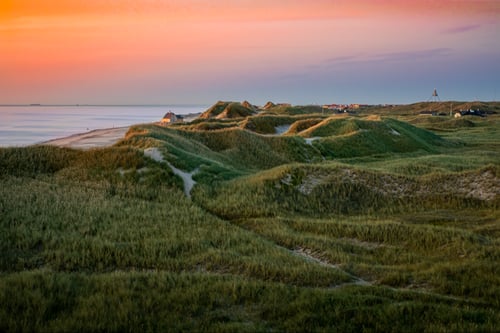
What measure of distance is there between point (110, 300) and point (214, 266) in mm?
3031

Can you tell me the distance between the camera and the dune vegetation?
7512mm

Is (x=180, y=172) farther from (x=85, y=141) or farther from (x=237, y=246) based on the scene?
(x=85, y=141)

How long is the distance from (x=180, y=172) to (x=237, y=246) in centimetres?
968

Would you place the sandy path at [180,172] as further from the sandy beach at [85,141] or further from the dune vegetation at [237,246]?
the sandy beach at [85,141]

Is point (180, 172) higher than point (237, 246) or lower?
higher

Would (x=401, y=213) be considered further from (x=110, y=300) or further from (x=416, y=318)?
(x=110, y=300)

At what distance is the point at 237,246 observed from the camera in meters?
11.9

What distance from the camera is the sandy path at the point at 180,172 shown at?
64.2 feet

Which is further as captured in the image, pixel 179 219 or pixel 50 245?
pixel 179 219

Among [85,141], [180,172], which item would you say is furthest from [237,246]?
[85,141]

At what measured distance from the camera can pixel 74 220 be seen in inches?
540

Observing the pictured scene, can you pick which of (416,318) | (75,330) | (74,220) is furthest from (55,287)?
(416,318)

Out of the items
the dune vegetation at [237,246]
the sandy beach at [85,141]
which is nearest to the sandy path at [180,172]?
the dune vegetation at [237,246]

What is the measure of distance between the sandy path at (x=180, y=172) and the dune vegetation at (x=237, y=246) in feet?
0.91
